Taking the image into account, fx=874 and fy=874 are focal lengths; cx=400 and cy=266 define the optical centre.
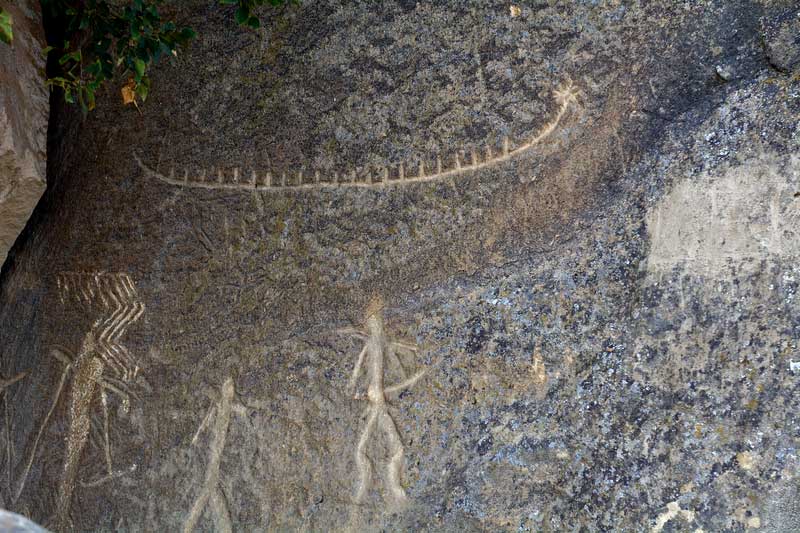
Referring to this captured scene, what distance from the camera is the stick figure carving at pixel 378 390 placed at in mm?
2217

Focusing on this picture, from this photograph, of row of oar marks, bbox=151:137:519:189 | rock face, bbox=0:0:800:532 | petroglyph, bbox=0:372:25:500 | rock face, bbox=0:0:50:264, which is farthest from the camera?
petroglyph, bbox=0:372:25:500

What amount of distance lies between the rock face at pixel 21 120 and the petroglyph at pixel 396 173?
1.48 ft

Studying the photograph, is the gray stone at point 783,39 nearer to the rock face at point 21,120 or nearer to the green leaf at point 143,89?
the green leaf at point 143,89

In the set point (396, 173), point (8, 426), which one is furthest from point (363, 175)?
point (8, 426)

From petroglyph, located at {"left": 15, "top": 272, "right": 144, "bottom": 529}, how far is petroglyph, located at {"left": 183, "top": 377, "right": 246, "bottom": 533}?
31 centimetres

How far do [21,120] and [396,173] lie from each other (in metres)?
1.14

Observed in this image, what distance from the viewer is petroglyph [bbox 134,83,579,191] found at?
7.50ft

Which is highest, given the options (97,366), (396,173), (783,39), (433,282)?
(783,39)

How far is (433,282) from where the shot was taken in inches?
90.6

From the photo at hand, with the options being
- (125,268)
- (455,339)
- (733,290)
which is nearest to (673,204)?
(733,290)

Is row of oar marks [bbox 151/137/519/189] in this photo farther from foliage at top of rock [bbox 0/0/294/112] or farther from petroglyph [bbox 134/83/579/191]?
foliage at top of rock [bbox 0/0/294/112]

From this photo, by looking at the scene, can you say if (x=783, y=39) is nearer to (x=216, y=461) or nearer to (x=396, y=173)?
(x=396, y=173)

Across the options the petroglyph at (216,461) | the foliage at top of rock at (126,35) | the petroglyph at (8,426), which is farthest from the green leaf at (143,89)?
the petroglyph at (8,426)

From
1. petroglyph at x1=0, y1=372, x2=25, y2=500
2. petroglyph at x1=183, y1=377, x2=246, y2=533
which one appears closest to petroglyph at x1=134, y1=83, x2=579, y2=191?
petroglyph at x1=183, y1=377, x2=246, y2=533
